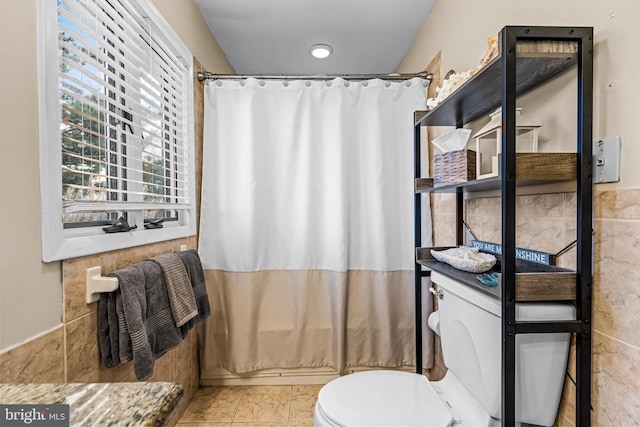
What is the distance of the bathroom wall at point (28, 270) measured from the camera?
2.44 feet

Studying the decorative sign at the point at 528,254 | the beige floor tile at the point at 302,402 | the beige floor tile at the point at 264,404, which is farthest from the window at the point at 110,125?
the decorative sign at the point at 528,254

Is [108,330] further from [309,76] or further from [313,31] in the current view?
[313,31]

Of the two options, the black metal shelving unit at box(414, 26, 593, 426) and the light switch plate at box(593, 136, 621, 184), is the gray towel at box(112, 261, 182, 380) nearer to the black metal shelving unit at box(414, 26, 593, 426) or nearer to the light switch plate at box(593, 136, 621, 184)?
the black metal shelving unit at box(414, 26, 593, 426)

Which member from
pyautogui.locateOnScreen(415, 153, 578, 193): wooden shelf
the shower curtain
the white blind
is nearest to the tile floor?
the shower curtain

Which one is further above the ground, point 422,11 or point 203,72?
point 422,11

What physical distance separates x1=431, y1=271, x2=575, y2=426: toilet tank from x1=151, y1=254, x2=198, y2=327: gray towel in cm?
105

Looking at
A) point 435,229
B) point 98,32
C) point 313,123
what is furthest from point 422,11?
point 98,32

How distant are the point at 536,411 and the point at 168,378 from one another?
4.94ft

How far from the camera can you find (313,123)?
6.47ft

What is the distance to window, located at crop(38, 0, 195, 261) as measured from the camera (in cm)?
88

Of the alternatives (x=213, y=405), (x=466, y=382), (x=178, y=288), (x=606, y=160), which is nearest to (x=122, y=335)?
(x=178, y=288)

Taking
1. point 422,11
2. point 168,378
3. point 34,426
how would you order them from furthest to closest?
point 422,11, point 168,378, point 34,426

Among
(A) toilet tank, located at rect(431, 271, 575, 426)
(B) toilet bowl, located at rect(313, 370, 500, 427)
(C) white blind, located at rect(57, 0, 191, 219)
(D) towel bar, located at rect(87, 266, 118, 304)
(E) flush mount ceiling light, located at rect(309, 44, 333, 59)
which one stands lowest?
(B) toilet bowl, located at rect(313, 370, 500, 427)

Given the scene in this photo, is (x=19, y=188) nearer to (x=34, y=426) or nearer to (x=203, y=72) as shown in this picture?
(x=34, y=426)
